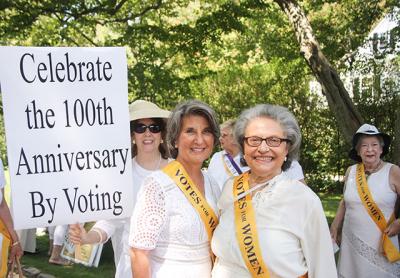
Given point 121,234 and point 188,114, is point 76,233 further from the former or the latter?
point 188,114

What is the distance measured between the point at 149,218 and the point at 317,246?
2.61 ft

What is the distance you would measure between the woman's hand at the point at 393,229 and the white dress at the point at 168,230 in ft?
8.12

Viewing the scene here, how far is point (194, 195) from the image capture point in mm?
2492

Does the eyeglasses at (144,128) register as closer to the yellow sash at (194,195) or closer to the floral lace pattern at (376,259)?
the yellow sash at (194,195)

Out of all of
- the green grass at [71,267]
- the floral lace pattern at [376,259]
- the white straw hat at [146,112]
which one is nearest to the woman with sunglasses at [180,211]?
the white straw hat at [146,112]

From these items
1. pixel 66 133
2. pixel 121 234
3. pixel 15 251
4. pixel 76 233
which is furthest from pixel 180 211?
pixel 15 251

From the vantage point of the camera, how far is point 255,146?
2.45m

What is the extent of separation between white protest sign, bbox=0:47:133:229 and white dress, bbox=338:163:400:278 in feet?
8.38

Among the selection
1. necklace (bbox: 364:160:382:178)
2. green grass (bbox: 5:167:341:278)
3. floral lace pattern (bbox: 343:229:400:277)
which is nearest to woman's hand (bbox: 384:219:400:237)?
floral lace pattern (bbox: 343:229:400:277)

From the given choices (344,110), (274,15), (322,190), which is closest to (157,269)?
(344,110)

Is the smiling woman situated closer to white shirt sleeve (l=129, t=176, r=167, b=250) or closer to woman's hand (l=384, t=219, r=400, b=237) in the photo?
woman's hand (l=384, t=219, r=400, b=237)

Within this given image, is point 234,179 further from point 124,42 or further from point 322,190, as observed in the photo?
point 322,190

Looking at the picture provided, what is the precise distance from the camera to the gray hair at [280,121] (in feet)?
8.12

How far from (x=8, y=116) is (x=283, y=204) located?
1.40 meters
